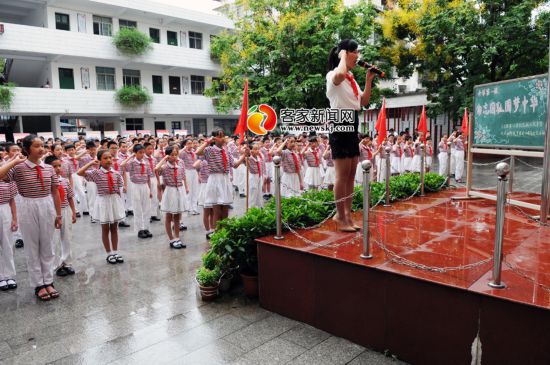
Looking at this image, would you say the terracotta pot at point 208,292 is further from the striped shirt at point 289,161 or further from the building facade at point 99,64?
the building facade at point 99,64

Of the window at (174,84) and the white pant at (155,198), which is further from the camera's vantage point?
the window at (174,84)

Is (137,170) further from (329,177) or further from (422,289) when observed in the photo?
(422,289)

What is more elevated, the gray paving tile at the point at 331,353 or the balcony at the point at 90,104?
the balcony at the point at 90,104

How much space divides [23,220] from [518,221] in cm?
639

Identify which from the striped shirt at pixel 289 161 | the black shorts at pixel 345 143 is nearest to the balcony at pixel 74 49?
the striped shirt at pixel 289 161

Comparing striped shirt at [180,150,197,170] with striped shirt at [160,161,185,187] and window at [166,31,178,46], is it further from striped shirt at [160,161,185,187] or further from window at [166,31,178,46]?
window at [166,31,178,46]

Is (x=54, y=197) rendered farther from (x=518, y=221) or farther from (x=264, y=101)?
Result: (x=264, y=101)

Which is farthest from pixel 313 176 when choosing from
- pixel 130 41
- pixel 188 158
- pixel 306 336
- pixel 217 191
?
pixel 130 41

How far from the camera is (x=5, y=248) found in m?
5.55

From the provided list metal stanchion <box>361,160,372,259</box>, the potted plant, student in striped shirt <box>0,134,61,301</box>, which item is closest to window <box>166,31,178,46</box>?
student in striped shirt <box>0,134,61,301</box>

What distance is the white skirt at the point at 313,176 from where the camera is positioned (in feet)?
38.9

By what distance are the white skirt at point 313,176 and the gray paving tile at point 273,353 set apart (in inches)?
325

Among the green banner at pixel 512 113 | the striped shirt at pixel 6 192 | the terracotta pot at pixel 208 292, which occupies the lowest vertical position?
the terracotta pot at pixel 208 292

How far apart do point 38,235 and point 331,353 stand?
3.88 meters
